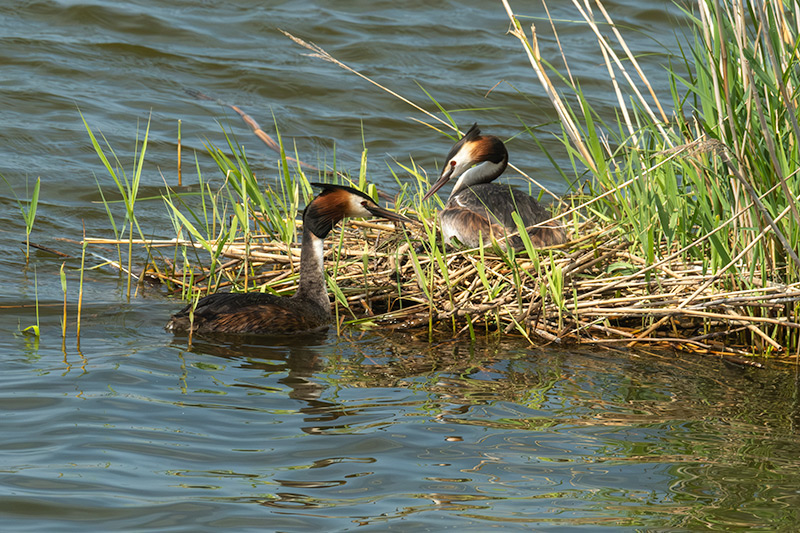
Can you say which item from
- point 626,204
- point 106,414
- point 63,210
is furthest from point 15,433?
point 63,210

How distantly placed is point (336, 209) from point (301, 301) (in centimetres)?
59

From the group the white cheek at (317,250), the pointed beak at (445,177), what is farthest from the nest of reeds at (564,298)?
the pointed beak at (445,177)

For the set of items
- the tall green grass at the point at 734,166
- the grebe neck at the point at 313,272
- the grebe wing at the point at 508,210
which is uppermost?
the tall green grass at the point at 734,166

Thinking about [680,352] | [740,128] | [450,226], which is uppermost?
[740,128]

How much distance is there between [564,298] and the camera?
565cm

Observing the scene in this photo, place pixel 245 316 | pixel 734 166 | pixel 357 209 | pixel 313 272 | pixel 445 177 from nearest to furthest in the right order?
pixel 734 166 < pixel 245 316 < pixel 313 272 < pixel 357 209 < pixel 445 177

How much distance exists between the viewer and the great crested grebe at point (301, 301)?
5512mm

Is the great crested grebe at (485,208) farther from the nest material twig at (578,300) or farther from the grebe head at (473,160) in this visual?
the nest material twig at (578,300)

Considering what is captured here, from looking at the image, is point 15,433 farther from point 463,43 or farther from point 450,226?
point 463,43

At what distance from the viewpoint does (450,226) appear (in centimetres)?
625

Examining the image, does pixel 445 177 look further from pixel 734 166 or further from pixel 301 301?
pixel 734 166

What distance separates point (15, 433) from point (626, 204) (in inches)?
128

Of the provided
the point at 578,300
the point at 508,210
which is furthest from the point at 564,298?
the point at 508,210

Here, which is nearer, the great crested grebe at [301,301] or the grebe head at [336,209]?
the great crested grebe at [301,301]
